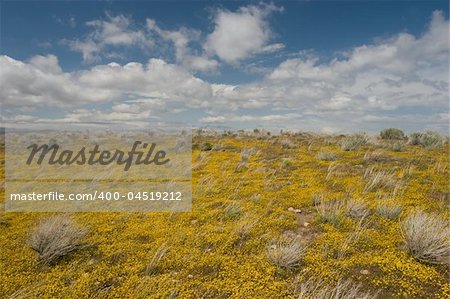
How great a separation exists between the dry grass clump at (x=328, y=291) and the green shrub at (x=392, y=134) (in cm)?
2423

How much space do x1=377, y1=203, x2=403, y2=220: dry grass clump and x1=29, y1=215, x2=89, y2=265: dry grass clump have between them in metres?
7.13

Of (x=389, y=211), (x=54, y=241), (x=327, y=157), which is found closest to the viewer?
(x=54, y=241)

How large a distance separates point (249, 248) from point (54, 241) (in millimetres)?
4028

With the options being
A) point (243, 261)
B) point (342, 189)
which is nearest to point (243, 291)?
point (243, 261)

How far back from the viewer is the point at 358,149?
19.0m

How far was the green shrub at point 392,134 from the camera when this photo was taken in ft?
85.0

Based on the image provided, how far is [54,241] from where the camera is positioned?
6.36m

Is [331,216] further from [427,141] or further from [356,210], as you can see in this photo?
[427,141]

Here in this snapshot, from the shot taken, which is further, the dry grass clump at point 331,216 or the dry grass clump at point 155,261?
the dry grass clump at point 331,216

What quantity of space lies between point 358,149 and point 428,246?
557 inches

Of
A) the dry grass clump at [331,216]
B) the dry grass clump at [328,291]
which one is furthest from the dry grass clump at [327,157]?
the dry grass clump at [328,291]

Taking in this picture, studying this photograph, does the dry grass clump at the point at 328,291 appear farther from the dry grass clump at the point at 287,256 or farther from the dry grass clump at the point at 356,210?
the dry grass clump at the point at 356,210

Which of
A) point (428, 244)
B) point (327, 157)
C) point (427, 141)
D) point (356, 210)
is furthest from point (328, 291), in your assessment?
point (427, 141)

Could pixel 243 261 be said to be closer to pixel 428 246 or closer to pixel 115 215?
pixel 428 246
